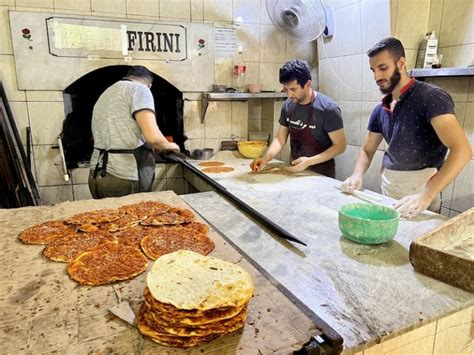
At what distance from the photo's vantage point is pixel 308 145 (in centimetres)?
272

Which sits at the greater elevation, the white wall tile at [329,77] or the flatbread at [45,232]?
the white wall tile at [329,77]

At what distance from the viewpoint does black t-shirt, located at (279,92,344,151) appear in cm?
254

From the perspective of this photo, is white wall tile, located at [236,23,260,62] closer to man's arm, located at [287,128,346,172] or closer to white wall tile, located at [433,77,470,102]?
man's arm, located at [287,128,346,172]

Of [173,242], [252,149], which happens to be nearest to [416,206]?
[173,242]

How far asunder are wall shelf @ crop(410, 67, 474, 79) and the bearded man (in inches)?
18.8

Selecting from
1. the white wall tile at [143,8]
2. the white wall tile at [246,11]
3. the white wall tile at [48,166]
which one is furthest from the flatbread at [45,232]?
the white wall tile at [246,11]

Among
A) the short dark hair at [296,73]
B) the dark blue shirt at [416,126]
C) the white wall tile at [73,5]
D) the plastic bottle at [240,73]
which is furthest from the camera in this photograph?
the plastic bottle at [240,73]

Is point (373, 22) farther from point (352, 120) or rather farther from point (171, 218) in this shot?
point (171, 218)

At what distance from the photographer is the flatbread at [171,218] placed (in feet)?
5.04

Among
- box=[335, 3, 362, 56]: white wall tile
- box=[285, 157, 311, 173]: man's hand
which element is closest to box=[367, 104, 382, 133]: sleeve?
box=[285, 157, 311, 173]: man's hand

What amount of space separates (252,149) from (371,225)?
2.03m

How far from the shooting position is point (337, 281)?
1142 millimetres

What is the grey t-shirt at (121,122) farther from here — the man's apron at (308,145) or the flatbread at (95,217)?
the man's apron at (308,145)

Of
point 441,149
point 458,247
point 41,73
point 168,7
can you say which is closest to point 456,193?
point 441,149
